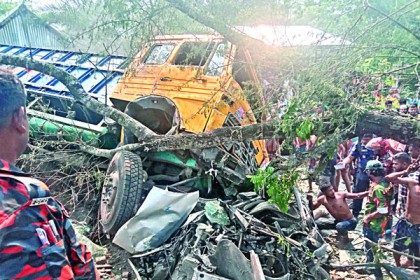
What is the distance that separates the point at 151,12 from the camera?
347 cm

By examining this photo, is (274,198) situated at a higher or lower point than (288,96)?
lower

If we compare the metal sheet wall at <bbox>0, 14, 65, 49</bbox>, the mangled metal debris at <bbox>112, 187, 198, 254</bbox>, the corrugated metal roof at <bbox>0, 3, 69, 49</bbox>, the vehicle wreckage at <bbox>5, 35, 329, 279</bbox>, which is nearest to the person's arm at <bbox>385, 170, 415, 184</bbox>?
the vehicle wreckage at <bbox>5, 35, 329, 279</bbox>

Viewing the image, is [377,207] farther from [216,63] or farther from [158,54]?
[158,54]

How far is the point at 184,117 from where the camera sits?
4648 mm

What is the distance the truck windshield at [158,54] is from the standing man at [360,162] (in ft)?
10.5

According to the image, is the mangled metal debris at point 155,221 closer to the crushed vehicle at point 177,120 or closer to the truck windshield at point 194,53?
the crushed vehicle at point 177,120

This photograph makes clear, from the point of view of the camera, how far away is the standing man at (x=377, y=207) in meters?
4.46

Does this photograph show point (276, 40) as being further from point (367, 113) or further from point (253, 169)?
→ point (253, 169)

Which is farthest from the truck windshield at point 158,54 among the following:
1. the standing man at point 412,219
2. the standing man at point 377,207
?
the standing man at point 412,219

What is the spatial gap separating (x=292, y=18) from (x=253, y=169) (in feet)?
6.42

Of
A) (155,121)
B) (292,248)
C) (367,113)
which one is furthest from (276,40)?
(155,121)

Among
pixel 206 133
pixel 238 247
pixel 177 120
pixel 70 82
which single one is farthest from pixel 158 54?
pixel 238 247

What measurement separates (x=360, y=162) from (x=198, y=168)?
10.8 ft

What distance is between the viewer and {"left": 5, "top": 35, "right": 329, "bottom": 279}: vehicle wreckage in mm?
3485
